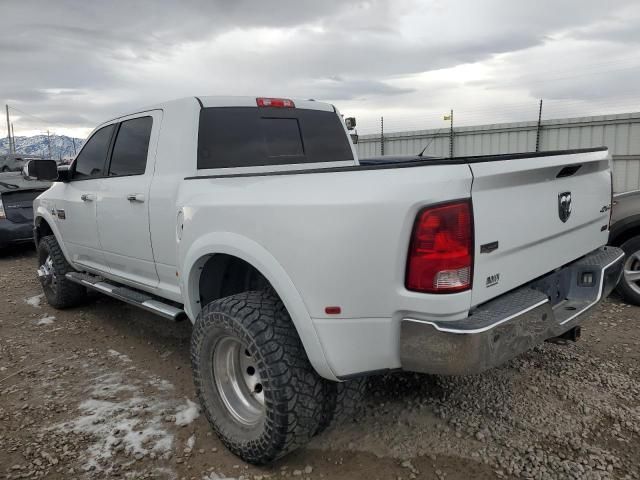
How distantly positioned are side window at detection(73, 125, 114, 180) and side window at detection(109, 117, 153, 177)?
0.65 ft

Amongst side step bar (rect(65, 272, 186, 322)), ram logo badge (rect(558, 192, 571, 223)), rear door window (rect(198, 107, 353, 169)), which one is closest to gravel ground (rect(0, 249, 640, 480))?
side step bar (rect(65, 272, 186, 322))

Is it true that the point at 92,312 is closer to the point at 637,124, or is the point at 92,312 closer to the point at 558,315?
the point at 558,315

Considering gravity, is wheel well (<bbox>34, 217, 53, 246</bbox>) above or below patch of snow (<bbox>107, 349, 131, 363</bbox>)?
above

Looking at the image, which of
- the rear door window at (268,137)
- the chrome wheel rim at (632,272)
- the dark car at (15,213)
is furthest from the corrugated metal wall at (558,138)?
the dark car at (15,213)

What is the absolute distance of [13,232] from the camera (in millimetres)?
8156

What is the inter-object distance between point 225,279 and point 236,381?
0.62 m

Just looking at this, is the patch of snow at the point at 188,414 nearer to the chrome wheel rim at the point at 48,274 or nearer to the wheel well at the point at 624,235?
the chrome wheel rim at the point at 48,274

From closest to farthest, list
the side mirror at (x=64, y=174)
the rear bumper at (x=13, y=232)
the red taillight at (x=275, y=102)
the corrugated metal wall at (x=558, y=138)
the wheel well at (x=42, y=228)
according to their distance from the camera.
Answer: the red taillight at (x=275, y=102)
the side mirror at (x=64, y=174)
the wheel well at (x=42, y=228)
the rear bumper at (x=13, y=232)
the corrugated metal wall at (x=558, y=138)

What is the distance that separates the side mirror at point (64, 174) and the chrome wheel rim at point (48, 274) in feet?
3.61

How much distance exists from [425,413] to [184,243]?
1758 millimetres

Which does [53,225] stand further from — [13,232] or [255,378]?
[13,232]

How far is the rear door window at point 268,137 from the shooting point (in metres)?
3.28

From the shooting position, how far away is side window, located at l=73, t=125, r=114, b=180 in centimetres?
414

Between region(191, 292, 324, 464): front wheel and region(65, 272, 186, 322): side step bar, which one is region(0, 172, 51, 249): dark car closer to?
region(65, 272, 186, 322): side step bar
